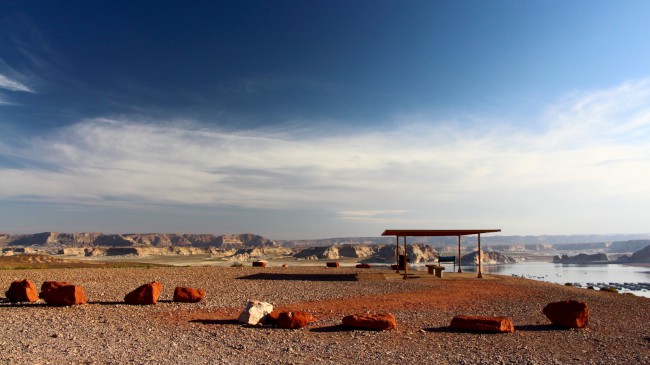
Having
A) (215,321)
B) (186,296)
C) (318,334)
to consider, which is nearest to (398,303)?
(318,334)

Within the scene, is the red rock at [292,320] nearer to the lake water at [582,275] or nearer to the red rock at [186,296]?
the red rock at [186,296]

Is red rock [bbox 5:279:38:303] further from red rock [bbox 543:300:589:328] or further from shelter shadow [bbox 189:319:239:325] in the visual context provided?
red rock [bbox 543:300:589:328]

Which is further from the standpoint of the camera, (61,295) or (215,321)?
(61,295)

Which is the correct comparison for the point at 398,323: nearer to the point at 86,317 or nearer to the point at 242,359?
the point at 242,359

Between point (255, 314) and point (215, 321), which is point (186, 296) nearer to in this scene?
point (215, 321)

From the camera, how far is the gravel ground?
8.57 metres

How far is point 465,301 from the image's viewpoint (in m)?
16.3

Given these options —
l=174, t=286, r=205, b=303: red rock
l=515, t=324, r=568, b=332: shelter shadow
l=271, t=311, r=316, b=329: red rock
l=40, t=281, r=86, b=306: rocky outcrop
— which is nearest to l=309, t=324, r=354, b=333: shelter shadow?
l=271, t=311, r=316, b=329: red rock

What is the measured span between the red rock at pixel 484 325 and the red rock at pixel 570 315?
1.44 m

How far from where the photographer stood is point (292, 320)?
11.1 meters

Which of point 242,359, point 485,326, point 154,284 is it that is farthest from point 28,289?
point 485,326

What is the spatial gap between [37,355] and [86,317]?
422cm

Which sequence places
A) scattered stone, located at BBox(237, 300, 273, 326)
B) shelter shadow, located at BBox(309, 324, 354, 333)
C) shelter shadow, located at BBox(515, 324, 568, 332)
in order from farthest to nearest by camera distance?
scattered stone, located at BBox(237, 300, 273, 326) < shelter shadow, located at BBox(515, 324, 568, 332) < shelter shadow, located at BBox(309, 324, 354, 333)

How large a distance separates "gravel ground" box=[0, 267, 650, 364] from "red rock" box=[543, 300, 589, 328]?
0.31 metres
